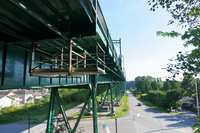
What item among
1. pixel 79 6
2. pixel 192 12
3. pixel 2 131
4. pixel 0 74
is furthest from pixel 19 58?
pixel 2 131

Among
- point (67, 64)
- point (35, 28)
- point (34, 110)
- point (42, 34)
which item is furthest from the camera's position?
point (34, 110)

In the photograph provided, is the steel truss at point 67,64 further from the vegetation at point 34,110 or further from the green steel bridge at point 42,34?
the vegetation at point 34,110

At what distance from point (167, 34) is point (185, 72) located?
5.68 ft

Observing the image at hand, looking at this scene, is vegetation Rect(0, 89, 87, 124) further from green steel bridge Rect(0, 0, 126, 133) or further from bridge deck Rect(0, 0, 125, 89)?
green steel bridge Rect(0, 0, 126, 133)

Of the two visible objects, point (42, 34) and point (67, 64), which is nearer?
point (42, 34)

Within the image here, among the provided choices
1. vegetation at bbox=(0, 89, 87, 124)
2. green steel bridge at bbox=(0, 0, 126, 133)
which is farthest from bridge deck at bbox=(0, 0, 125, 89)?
vegetation at bbox=(0, 89, 87, 124)

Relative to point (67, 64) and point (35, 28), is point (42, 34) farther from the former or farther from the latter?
point (67, 64)

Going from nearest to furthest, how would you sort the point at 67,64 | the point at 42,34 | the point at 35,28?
1. the point at 35,28
2. the point at 42,34
3. the point at 67,64

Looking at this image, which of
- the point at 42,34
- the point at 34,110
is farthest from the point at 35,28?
the point at 34,110

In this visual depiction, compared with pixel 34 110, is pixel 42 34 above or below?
above

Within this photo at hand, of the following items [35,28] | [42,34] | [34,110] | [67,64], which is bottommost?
[34,110]

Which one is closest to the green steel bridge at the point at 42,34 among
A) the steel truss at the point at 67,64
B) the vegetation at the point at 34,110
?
the steel truss at the point at 67,64

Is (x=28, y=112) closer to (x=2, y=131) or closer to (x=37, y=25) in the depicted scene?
(x=2, y=131)

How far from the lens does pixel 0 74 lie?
439 centimetres
